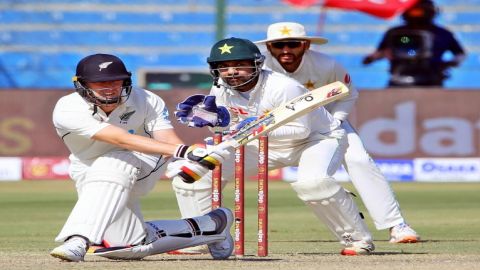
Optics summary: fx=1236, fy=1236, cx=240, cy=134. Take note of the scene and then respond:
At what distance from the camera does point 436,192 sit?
42.8 ft

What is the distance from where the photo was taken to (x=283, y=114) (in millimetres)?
5605

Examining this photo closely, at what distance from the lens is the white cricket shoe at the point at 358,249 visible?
6156 millimetres

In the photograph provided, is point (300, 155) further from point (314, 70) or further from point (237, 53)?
point (314, 70)

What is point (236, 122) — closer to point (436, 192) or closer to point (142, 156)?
point (142, 156)

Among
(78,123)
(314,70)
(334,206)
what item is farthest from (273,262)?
(314,70)

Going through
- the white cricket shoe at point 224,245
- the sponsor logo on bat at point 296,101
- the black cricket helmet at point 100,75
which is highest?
the black cricket helmet at point 100,75

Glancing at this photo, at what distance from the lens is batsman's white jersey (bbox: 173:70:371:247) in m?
6.06

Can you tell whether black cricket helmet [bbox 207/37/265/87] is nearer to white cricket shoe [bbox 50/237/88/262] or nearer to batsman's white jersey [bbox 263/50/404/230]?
batsman's white jersey [bbox 263/50/404/230]

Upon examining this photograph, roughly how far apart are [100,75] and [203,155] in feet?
2.13

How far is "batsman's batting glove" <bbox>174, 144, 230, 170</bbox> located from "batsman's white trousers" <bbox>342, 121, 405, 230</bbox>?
2030 mm

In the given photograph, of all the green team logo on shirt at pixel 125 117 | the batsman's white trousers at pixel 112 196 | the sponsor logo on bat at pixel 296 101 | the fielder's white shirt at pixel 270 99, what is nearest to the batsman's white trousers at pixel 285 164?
the fielder's white shirt at pixel 270 99

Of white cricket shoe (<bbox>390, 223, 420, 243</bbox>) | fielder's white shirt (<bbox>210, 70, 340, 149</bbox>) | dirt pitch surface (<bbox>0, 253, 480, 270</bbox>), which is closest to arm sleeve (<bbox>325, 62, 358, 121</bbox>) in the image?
white cricket shoe (<bbox>390, 223, 420, 243</bbox>)

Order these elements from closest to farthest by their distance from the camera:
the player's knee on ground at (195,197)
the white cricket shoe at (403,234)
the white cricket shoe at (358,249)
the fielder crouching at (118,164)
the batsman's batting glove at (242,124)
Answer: the fielder crouching at (118,164)
the batsman's batting glove at (242,124)
the white cricket shoe at (358,249)
the player's knee on ground at (195,197)
the white cricket shoe at (403,234)

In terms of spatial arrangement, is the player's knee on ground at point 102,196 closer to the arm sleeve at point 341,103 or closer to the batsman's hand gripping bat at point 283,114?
the batsman's hand gripping bat at point 283,114
